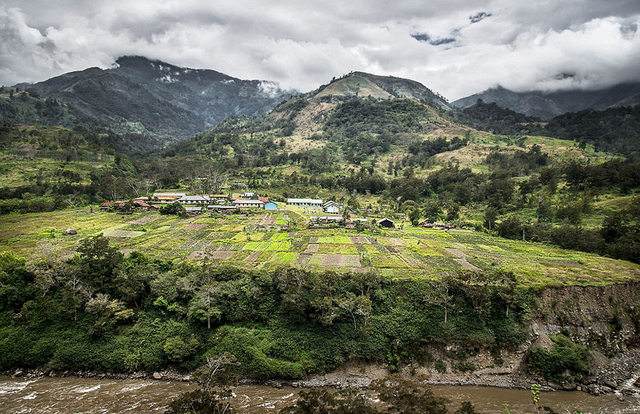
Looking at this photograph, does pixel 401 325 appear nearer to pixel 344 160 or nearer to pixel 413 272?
pixel 413 272

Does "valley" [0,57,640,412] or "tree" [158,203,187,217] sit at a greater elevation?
"tree" [158,203,187,217]

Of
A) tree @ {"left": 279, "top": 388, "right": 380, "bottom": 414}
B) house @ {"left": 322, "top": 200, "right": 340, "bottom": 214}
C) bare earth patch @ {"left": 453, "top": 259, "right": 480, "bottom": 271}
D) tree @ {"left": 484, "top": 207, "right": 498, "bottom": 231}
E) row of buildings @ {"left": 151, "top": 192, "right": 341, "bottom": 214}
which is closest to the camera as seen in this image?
tree @ {"left": 279, "top": 388, "right": 380, "bottom": 414}

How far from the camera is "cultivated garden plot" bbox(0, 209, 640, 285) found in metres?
34.7

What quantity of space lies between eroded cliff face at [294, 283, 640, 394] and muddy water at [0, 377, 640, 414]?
110 centimetres

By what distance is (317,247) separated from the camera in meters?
43.2

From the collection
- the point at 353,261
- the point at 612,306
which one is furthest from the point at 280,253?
the point at 612,306

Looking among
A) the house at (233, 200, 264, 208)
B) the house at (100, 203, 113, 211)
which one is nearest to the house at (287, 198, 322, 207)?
the house at (233, 200, 264, 208)

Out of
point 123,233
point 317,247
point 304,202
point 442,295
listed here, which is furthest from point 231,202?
point 442,295

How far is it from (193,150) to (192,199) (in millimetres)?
84029

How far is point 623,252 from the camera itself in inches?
1505

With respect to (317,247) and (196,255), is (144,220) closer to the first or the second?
(196,255)

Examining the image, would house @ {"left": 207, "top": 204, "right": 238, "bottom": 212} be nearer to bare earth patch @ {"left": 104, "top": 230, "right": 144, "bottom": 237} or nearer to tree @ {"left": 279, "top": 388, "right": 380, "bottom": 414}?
bare earth patch @ {"left": 104, "top": 230, "right": 144, "bottom": 237}

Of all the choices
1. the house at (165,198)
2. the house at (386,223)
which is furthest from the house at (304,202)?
the house at (165,198)

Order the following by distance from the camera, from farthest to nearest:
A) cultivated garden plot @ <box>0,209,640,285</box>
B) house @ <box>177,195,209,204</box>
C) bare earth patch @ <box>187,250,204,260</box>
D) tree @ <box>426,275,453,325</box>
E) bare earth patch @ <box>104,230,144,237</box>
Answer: house @ <box>177,195,209,204</box> → bare earth patch @ <box>104,230,144,237</box> → bare earth patch @ <box>187,250,204,260</box> → cultivated garden plot @ <box>0,209,640,285</box> → tree @ <box>426,275,453,325</box>
